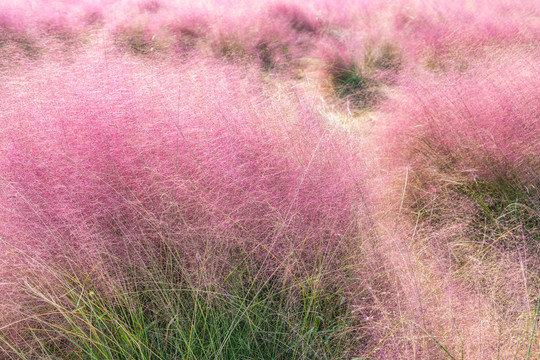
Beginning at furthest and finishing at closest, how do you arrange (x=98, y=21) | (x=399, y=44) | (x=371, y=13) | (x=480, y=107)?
(x=371, y=13), (x=98, y=21), (x=399, y=44), (x=480, y=107)

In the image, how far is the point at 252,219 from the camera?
1.41 m

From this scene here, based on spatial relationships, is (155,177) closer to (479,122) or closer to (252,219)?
(252,219)

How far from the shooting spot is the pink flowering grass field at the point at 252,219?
1159 millimetres

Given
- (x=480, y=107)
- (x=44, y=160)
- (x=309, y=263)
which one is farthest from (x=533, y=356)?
(x=44, y=160)

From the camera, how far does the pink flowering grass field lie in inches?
45.6

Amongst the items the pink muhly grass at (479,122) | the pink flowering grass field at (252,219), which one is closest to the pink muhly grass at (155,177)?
the pink flowering grass field at (252,219)

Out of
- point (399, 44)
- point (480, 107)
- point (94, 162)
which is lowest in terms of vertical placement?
point (399, 44)

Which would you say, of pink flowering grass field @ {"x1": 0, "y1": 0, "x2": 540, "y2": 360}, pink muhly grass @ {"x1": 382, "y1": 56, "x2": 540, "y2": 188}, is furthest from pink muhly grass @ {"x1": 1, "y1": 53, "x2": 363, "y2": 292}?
pink muhly grass @ {"x1": 382, "y1": 56, "x2": 540, "y2": 188}

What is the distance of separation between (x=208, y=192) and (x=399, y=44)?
4046mm

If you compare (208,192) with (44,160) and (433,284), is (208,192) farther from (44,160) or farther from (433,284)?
(433,284)

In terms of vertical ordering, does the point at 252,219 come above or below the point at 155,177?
below

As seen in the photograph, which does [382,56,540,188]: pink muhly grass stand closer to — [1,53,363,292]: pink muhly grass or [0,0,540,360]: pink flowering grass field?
[0,0,540,360]: pink flowering grass field

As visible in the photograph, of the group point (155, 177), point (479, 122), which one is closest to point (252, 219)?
point (155, 177)

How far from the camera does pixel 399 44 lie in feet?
14.8
